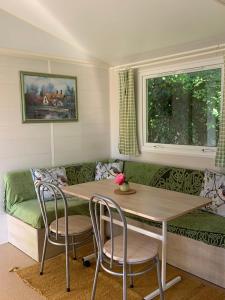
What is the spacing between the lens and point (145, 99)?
4.04 meters

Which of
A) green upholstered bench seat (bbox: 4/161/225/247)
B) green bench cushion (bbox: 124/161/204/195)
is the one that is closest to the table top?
green upholstered bench seat (bbox: 4/161/225/247)

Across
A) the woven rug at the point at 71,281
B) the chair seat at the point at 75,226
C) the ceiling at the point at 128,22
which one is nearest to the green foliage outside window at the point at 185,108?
the ceiling at the point at 128,22

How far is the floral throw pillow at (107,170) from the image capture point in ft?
12.5

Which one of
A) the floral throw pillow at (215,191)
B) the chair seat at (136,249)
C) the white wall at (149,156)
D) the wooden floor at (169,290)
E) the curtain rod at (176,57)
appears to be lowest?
the wooden floor at (169,290)

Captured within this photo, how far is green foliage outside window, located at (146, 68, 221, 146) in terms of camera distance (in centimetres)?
330

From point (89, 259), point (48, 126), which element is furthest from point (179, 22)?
point (89, 259)

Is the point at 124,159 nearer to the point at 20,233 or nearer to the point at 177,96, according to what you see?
the point at 177,96

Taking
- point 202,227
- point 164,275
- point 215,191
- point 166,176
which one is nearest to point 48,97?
point 166,176

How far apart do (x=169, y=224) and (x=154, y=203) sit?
610 millimetres

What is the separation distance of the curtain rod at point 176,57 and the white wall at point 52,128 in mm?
487

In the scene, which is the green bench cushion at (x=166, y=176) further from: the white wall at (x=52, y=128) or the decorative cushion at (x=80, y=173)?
the white wall at (x=52, y=128)

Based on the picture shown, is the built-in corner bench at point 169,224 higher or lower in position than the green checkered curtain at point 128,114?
lower

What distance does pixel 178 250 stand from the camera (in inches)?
107

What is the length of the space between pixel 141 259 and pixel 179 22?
213 centimetres
